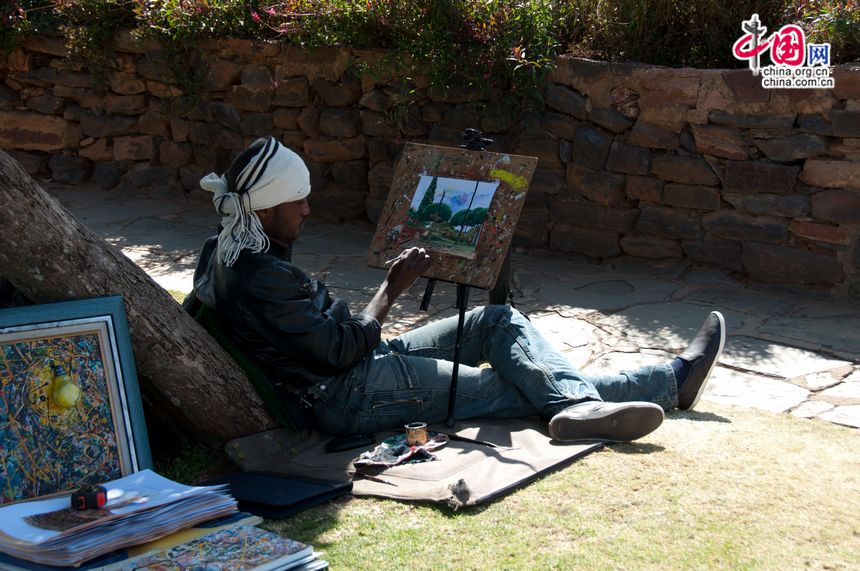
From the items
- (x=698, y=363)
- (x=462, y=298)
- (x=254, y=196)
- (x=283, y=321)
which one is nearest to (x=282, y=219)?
(x=254, y=196)

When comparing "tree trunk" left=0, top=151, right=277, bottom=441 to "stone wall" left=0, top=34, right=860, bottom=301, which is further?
"stone wall" left=0, top=34, right=860, bottom=301

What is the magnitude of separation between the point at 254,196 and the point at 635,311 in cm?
308

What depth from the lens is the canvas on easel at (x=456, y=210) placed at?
4.04 meters

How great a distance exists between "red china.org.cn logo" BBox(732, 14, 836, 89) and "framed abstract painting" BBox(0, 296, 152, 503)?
14.3 feet

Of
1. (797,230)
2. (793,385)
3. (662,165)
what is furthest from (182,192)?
(793,385)

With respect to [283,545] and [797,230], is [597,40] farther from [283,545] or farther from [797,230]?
[283,545]

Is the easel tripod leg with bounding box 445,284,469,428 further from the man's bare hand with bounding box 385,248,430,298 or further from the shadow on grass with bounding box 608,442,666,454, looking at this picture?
the shadow on grass with bounding box 608,442,666,454

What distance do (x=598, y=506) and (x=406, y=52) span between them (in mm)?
4556

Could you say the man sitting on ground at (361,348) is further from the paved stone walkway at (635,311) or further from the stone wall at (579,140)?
the stone wall at (579,140)

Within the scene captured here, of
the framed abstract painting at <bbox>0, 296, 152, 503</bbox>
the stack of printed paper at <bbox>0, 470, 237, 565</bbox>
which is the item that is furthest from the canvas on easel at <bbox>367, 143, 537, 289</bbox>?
the stack of printed paper at <bbox>0, 470, 237, 565</bbox>

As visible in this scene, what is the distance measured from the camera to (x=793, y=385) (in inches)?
187

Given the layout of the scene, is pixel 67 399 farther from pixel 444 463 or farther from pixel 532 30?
pixel 532 30

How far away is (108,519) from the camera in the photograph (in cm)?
260

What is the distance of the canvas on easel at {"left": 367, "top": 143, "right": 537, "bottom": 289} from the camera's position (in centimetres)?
404
